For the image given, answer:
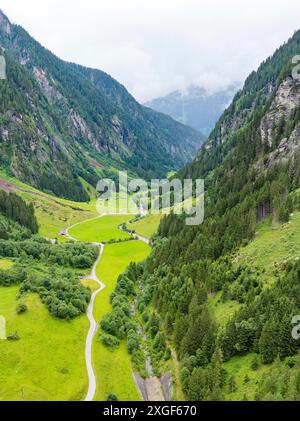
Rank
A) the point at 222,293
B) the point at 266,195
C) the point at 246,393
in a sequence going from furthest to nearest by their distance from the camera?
the point at 266,195
the point at 222,293
the point at 246,393

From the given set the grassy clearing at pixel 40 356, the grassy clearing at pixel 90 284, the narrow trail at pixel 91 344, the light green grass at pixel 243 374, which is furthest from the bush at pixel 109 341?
the grassy clearing at pixel 90 284

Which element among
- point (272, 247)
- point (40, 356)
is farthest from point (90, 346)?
point (272, 247)

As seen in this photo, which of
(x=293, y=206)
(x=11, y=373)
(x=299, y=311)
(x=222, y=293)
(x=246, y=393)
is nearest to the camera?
(x=246, y=393)

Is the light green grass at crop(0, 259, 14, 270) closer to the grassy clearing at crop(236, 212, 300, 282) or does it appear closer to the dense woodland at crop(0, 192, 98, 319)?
the dense woodland at crop(0, 192, 98, 319)

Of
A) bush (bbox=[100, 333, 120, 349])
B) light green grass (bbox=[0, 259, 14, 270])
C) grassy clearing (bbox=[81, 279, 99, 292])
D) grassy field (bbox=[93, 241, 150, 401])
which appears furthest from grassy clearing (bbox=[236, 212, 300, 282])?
light green grass (bbox=[0, 259, 14, 270])

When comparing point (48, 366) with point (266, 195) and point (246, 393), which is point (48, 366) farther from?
point (266, 195)

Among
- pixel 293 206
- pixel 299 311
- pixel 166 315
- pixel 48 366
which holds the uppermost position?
pixel 293 206
